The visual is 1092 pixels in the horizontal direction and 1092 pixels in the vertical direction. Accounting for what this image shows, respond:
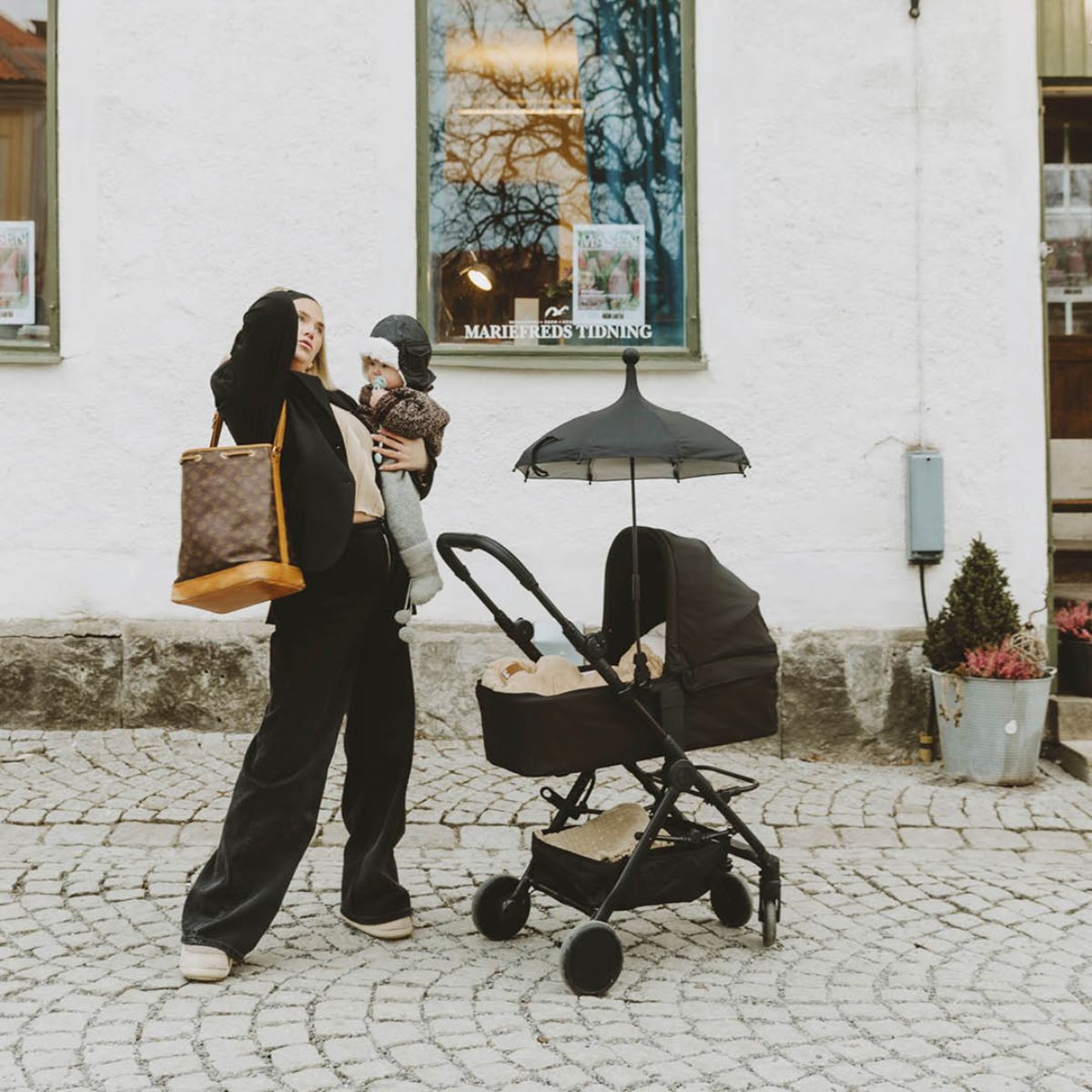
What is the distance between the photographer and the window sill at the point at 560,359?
6.88 meters

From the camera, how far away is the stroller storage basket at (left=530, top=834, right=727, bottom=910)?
3850mm

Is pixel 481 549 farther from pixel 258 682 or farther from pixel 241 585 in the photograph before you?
pixel 258 682

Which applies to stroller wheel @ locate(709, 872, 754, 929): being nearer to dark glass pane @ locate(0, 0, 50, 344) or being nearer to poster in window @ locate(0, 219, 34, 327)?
dark glass pane @ locate(0, 0, 50, 344)

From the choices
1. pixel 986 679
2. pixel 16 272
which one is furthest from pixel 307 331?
pixel 16 272

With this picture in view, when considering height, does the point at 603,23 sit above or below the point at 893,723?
above

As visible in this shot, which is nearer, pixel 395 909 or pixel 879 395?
pixel 395 909

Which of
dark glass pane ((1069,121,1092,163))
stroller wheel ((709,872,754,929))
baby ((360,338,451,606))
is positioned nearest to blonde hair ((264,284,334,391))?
baby ((360,338,451,606))

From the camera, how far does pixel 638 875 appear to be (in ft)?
12.6

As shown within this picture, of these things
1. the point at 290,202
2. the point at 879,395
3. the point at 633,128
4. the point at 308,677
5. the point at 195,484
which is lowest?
the point at 308,677

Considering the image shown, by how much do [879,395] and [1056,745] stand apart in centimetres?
190

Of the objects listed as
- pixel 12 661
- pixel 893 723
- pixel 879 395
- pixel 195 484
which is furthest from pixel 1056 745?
pixel 12 661

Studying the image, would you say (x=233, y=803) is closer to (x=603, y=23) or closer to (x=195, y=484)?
(x=195, y=484)

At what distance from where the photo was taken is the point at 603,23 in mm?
7137

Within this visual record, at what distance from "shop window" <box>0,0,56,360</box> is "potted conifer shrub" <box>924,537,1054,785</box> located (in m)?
4.65
